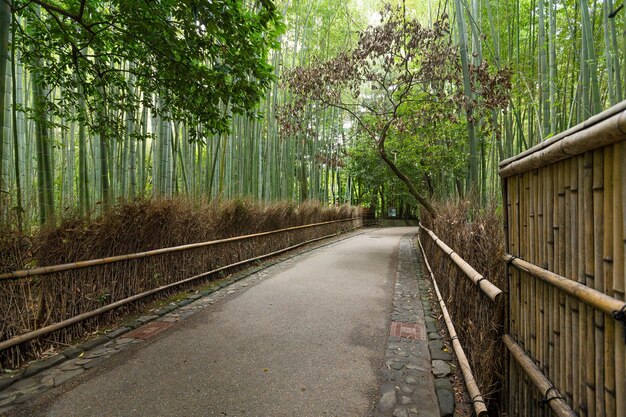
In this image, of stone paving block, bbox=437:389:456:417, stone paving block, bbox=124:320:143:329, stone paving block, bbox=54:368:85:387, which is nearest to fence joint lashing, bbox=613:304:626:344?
stone paving block, bbox=437:389:456:417

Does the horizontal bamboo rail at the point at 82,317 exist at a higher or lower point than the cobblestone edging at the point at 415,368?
higher

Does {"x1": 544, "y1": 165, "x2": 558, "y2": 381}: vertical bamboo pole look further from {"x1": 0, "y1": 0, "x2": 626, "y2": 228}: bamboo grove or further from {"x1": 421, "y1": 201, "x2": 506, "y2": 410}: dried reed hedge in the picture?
{"x1": 0, "y1": 0, "x2": 626, "y2": 228}: bamboo grove

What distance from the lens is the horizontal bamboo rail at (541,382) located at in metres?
1.14

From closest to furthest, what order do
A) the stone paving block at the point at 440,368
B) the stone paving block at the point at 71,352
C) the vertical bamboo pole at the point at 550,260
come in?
the vertical bamboo pole at the point at 550,260 < the stone paving block at the point at 440,368 < the stone paving block at the point at 71,352

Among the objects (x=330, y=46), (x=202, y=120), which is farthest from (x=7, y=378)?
(x=330, y=46)

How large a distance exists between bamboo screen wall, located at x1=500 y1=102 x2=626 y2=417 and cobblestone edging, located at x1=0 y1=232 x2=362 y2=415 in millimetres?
2787

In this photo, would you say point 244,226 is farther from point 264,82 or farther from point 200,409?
point 200,409

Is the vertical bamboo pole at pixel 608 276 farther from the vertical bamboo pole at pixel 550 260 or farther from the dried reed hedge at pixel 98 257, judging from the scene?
the dried reed hedge at pixel 98 257

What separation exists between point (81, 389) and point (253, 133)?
5984 mm

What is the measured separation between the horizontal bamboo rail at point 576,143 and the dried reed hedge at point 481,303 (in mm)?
865

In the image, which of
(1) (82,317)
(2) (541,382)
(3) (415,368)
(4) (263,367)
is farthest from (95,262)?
(2) (541,382)

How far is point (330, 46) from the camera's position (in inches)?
420

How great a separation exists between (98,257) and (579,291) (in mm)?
3506

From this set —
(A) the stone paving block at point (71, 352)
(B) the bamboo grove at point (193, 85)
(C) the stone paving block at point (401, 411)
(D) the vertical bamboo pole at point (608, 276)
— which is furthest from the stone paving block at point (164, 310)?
(D) the vertical bamboo pole at point (608, 276)
